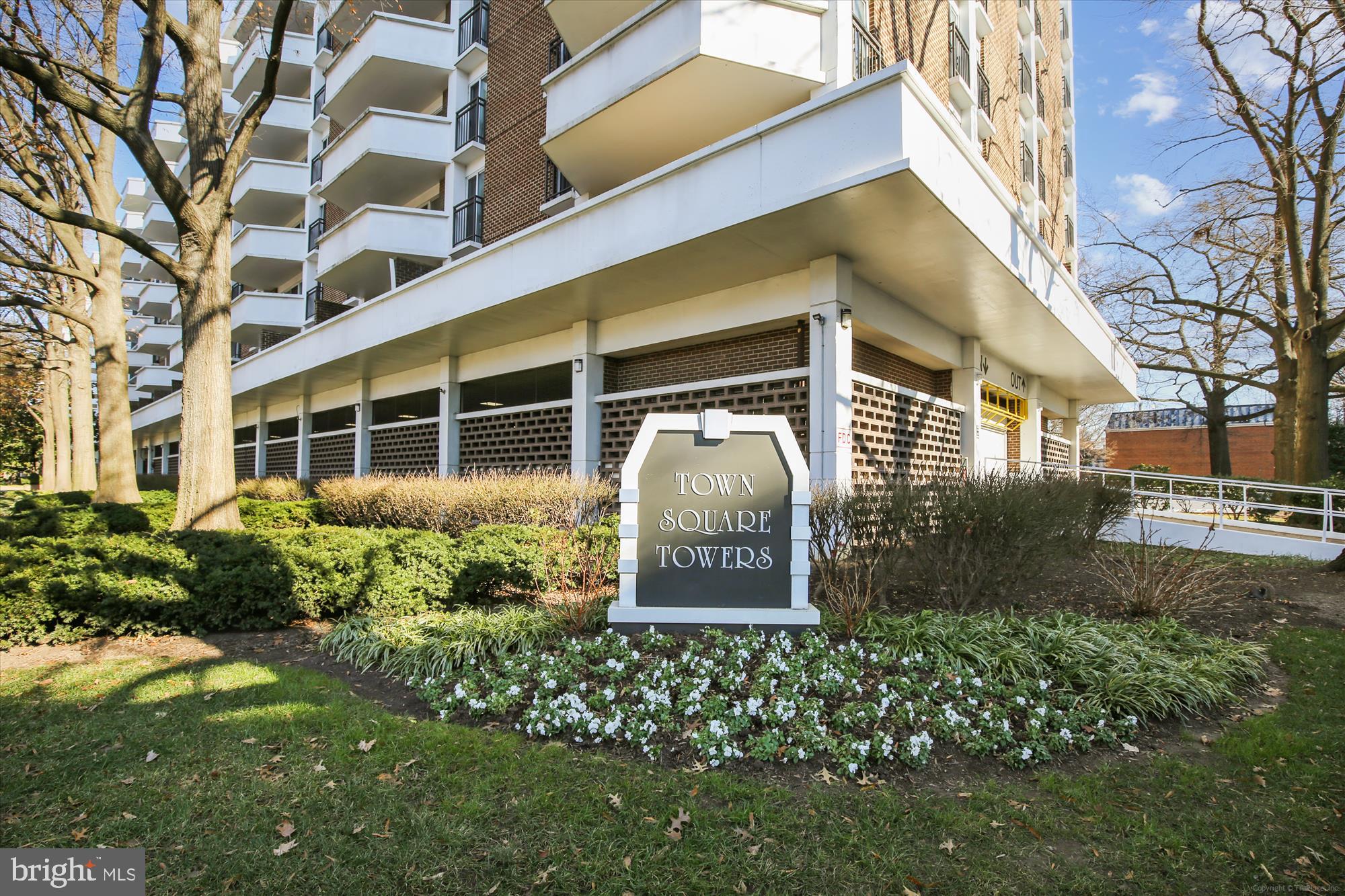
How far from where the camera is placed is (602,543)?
706cm

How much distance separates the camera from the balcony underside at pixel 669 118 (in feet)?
31.4

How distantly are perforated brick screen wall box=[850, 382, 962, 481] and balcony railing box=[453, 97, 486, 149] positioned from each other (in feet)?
39.9

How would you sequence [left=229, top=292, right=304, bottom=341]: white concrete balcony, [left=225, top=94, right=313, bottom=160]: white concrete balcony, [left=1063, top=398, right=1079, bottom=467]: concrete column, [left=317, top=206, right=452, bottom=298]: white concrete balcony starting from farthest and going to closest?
1. [left=1063, top=398, right=1079, bottom=467]: concrete column
2. [left=225, top=94, right=313, bottom=160]: white concrete balcony
3. [left=229, top=292, right=304, bottom=341]: white concrete balcony
4. [left=317, top=206, right=452, bottom=298]: white concrete balcony

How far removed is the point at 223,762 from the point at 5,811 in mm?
845

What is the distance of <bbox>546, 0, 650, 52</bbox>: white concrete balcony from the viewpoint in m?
11.7

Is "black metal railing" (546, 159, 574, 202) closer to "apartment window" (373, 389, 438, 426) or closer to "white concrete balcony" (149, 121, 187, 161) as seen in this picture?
"apartment window" (373, 389, 438, 426)

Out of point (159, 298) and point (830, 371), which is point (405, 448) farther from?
point (159, 298)

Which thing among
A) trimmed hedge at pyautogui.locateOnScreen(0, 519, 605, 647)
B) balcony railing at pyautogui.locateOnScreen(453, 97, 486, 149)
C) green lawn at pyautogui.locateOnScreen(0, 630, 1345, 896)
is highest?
balcony railing at pyautogui.locateOnScreen(453, 97, 486, 149)

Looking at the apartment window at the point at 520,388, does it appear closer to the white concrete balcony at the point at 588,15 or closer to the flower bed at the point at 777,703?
the white concrete balcony at the point at 588,15

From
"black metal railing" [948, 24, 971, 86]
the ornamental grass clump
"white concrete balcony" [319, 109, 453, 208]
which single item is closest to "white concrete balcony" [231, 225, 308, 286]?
"white concrete balcony" [319, 109, 453, 208]

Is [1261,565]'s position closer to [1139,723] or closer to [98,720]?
[1139,723]

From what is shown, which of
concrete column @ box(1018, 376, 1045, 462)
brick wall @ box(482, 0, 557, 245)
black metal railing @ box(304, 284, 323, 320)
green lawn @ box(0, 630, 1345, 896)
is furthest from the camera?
black metal railing @ box(304, 284, 323, 320)

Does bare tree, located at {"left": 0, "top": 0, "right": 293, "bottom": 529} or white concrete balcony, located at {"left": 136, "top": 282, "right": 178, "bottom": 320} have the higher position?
white concrete balcony, located at {"left": 136, "top": 282, "right": 178, "bottom": 320}

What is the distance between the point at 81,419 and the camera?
17.1 m
